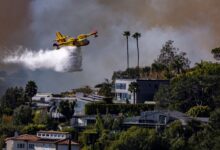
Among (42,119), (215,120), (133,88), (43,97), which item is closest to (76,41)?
(215,120)

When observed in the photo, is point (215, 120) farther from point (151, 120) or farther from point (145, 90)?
point (145, 90)

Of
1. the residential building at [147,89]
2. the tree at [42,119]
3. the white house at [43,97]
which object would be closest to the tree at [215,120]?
the tree at [42,119]

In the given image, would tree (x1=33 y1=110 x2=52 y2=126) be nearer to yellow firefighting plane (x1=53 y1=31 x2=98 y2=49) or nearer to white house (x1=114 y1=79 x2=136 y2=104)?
white house (x1=114 y1=79 x2=136 y2=104)

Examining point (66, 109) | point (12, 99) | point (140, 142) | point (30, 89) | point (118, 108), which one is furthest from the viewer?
point (12, 99)

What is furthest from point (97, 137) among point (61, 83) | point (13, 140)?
point (61, 83)

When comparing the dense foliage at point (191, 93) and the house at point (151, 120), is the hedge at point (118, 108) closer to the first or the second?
the dense foliage at point (191, 93)

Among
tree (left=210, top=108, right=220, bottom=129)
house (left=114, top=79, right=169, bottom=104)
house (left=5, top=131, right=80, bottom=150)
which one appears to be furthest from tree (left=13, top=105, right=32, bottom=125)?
tree (left=210, top=108, right=220, bottom=129)

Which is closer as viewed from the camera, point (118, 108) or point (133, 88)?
point (118, 108)
